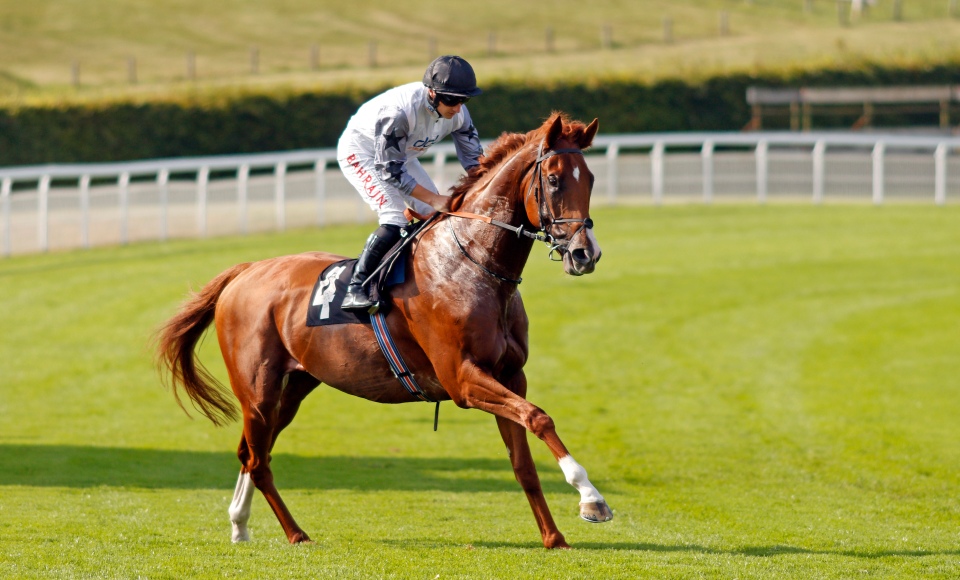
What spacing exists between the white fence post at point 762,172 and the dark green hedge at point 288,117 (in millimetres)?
6521

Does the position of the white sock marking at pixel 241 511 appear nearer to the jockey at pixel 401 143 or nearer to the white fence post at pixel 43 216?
the jockey at pixel 401 143

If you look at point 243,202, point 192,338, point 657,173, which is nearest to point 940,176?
point 657,173

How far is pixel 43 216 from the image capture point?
Answer: 60.1 ft

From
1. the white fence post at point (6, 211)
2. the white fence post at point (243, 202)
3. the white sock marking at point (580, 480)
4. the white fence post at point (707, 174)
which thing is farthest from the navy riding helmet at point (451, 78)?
the white fence post at point (707, 174)

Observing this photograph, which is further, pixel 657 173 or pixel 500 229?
pixel 657 173

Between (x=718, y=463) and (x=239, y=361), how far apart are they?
13.6 ft

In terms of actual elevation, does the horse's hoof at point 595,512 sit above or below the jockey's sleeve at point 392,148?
below

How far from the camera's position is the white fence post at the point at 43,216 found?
1792cm

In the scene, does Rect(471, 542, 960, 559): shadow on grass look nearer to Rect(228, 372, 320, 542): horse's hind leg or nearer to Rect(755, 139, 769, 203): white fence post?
Rect(228, 372, 320, 542): horse's hind leg

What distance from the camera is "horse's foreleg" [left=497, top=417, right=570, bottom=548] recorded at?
5578 millimetres

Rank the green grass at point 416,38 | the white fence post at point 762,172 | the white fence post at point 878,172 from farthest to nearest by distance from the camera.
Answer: the green grass at point 416,38
the white fence post at point 762,172
the white fence post at point 878,172

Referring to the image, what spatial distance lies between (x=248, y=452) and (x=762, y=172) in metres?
17.0

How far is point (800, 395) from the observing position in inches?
451

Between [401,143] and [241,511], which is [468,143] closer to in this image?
[401,143]
